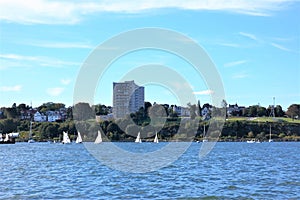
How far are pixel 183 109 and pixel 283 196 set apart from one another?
154282 millimetres

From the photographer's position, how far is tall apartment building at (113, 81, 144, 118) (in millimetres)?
101631

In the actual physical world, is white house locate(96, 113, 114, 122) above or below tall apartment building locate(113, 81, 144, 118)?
below

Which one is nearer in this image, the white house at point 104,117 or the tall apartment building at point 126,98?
the tall apartment building at point 126,98

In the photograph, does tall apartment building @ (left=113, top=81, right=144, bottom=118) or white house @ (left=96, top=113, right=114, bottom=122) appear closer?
tall apartment building @ (left=113, top=81, right=144, bottom=118)

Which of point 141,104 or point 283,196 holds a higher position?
point 141,104

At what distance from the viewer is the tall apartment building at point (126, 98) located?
101631mm

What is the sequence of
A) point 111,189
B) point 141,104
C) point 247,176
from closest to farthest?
point 111,189
point 247,176
point 141,104

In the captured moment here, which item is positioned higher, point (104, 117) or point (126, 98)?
point (126, 98)

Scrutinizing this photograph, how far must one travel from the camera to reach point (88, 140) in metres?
174

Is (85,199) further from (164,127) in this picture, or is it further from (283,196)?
(164,127)

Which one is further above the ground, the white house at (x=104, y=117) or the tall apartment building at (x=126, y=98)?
the tall apartment building at (x=126, y=98)

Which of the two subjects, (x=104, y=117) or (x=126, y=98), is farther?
(x=104, y=117)

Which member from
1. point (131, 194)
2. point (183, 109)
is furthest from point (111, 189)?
point (183, 109)

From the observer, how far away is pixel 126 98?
126812mm
